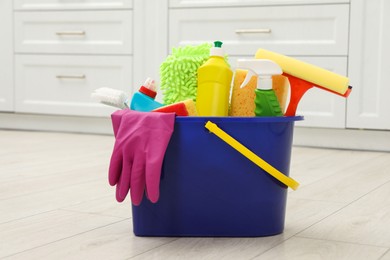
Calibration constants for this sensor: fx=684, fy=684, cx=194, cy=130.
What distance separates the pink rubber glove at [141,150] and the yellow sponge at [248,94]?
142 millimetres

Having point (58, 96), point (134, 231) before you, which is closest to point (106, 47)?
point (58, 96)

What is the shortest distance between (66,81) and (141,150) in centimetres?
182

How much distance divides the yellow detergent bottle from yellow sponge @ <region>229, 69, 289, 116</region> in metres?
0.02

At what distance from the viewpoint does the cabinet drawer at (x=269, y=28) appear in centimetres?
235

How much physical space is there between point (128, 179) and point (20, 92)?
1.94 meters

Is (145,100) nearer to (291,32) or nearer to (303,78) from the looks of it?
(303,78)

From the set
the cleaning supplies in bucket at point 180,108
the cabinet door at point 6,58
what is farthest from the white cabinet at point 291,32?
the cleaning supplies in bucket at point 180,108

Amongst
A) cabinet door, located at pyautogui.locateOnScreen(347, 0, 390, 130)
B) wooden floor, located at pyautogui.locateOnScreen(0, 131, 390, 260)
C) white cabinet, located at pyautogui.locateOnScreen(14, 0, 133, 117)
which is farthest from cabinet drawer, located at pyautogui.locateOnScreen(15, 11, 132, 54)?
cabinet door, located at pyautogui.locateOnScreen(347, 0, 390, 130)

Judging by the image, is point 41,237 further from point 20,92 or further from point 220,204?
point 20,92

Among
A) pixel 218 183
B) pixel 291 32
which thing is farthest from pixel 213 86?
pixel 291 32

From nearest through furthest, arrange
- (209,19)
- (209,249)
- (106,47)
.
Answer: (209,249), (209,19), (106,47)

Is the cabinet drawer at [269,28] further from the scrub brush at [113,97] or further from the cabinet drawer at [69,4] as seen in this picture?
the scrub brush at [113,97]

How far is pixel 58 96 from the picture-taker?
2809 mm

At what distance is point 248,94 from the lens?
1127 millimetres
